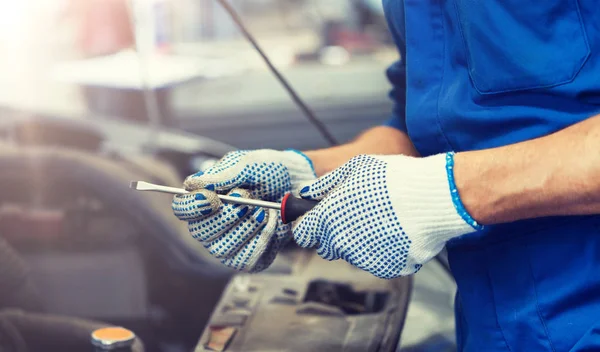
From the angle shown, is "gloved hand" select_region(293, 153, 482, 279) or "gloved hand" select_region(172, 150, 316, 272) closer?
"gloved hand" select_region(293, 153, 482, 279)

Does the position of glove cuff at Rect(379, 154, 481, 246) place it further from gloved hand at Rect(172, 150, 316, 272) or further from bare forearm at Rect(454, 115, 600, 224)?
gloved hand at Rect(172, 150, 316, 272)

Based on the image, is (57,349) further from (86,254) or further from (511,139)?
(511,139)

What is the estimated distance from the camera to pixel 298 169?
98 centimetres

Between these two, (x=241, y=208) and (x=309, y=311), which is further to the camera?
(x=309, y=311)

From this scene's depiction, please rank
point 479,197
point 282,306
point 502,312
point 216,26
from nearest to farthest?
1. point 479,197
2. point 502,312
3. point 282,306
4. point 216,26

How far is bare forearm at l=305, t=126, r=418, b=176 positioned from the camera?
3.37 feet

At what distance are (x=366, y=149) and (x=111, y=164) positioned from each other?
2.46 feet

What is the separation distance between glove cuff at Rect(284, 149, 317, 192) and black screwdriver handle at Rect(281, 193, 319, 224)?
0.43 feet

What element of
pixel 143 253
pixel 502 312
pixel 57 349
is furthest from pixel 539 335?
pixel 143 253

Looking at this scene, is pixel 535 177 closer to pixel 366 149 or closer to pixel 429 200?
pixel 429 200

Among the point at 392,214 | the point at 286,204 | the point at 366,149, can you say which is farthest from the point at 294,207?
the point at 366,149

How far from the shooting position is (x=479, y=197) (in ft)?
2.34

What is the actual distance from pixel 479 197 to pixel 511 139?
0.11 meters

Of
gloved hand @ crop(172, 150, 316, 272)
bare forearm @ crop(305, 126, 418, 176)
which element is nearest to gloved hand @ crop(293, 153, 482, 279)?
gloved hand @ crop(172, 150, 316, 272)
